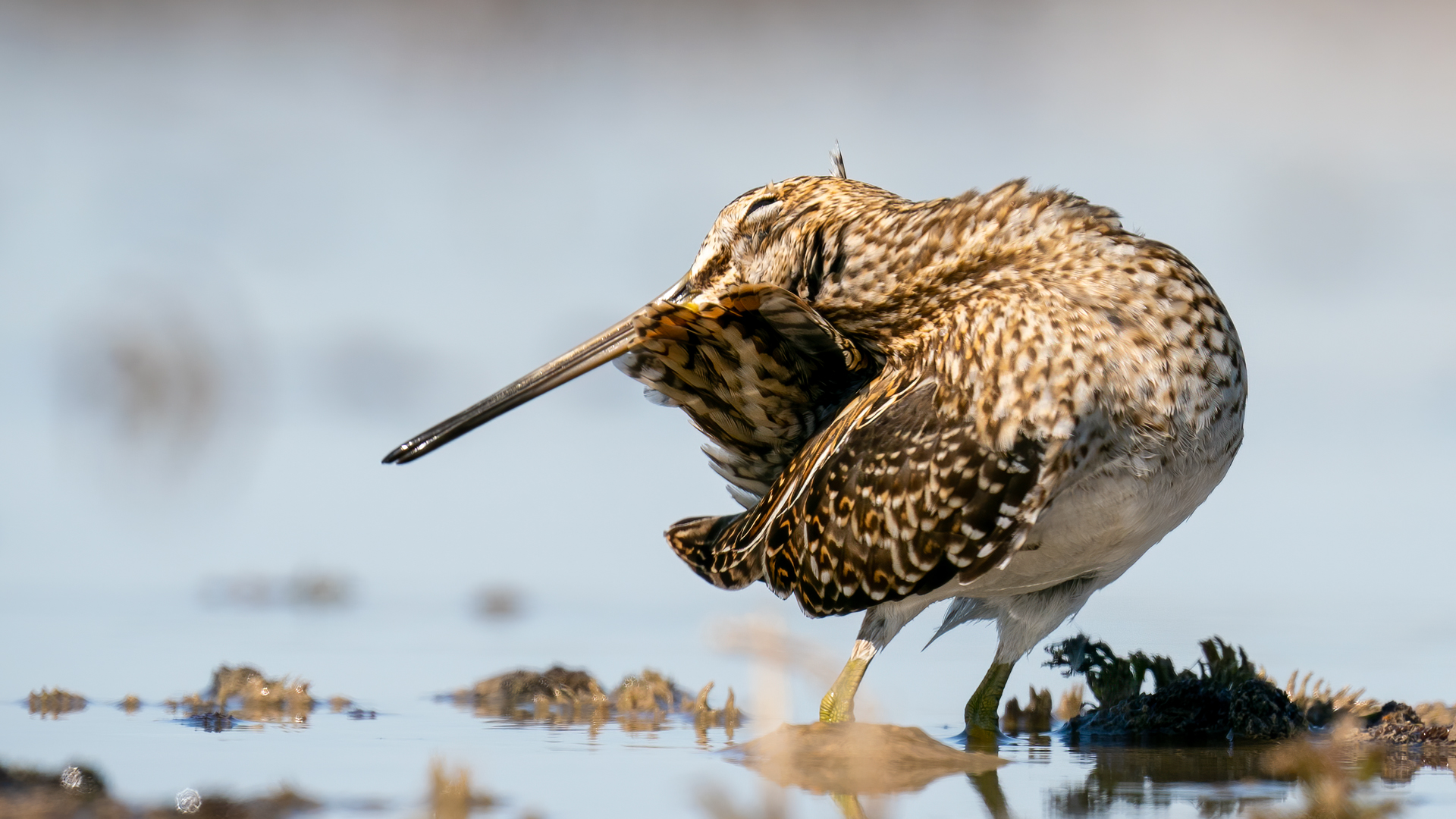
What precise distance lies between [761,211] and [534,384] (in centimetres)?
134

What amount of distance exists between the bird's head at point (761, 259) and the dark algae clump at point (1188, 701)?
214 cm

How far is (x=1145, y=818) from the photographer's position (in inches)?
199

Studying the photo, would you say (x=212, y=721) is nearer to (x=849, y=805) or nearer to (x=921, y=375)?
(x=849, y=805)

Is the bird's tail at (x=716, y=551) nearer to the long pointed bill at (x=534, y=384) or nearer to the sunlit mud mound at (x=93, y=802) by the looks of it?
the long pointed bill at (x=534, y=384)

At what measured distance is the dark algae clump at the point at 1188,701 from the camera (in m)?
6.93

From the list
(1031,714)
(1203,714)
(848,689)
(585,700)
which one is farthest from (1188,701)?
(585,700)

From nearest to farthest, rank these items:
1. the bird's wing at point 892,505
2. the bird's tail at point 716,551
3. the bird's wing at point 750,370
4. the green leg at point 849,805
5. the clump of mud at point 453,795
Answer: the clump of mud at point 453,795
the green leg at point 849,805
the bird's wing at point 892,505
the bird's wing at point 750,370
the bird's tail at point 716,551

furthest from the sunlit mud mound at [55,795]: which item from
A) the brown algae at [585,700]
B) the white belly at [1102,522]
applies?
the white belly at [1102,522]

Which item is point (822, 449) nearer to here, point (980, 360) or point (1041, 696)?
point (980, 360)

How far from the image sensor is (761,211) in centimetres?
755

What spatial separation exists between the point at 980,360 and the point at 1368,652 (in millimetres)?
3786

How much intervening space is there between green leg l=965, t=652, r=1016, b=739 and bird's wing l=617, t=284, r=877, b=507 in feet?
4.25

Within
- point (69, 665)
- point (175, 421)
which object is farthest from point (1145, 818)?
point (175, 421)

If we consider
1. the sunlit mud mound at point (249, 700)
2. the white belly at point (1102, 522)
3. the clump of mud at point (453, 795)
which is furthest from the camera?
the sunlit mud mound at point (249, 700)
